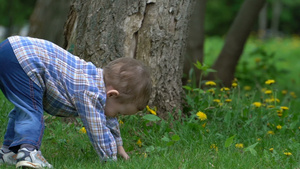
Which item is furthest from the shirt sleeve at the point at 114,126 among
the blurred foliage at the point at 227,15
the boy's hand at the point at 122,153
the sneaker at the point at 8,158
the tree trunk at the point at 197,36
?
the blurred foliage at the point at 227,15

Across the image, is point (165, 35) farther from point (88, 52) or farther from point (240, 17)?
point (240, 17)

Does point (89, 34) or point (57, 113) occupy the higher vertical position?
point (89, 34)

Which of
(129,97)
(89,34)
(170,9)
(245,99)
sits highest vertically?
(170,9)

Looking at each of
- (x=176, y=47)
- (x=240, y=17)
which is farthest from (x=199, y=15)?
(x=176, y=47)

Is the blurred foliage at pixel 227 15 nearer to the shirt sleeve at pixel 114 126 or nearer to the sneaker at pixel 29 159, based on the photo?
the shirt sleeve at pixel 114 126

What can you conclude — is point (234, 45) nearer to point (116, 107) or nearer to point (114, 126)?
point (114, 126)

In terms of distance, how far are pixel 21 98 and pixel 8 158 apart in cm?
51

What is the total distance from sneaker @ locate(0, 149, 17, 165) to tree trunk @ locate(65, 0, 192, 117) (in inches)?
48.2

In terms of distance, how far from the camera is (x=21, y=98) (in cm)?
321

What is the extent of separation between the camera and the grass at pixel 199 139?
344cm

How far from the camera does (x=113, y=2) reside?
431cm

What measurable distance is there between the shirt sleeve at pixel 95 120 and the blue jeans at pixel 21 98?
27 cm

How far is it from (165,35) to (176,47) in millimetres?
168

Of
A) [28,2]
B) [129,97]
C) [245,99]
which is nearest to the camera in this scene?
[129,97]
